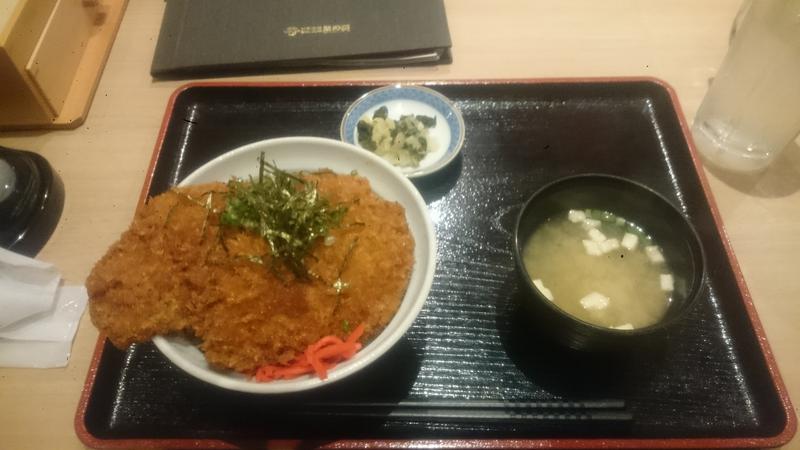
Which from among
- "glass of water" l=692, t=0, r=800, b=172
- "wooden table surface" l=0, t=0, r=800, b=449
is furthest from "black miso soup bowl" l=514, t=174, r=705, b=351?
"glass of water" l=692, t=0, r=800, b=172

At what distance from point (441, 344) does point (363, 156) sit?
60cm

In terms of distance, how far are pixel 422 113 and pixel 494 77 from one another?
39 cm

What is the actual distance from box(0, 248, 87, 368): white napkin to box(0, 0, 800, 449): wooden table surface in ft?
0.13

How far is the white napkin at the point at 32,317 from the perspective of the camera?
153 centimetres

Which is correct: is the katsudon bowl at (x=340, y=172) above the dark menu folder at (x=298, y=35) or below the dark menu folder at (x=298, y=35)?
below

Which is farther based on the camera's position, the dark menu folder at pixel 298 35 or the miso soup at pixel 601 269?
the dark menu folder at pixel 298 35

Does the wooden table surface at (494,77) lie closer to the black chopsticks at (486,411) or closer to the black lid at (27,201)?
the black lid at (27,201)

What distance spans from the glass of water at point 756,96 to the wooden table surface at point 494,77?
0.11 metres

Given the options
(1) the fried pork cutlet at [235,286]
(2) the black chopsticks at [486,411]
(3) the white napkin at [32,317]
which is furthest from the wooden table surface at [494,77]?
(2) the black chopsticks at [486,411]

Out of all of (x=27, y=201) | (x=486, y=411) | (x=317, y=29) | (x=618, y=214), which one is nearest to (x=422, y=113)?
(x=317, y=29)

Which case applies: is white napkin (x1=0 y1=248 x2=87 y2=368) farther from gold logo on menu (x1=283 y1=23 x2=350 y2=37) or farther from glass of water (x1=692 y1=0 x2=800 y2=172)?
glass of water (x1=692 y1=0 x2=800 y2=172)

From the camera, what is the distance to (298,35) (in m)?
2.30

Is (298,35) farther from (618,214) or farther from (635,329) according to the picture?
(635,329)

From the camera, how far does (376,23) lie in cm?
233
